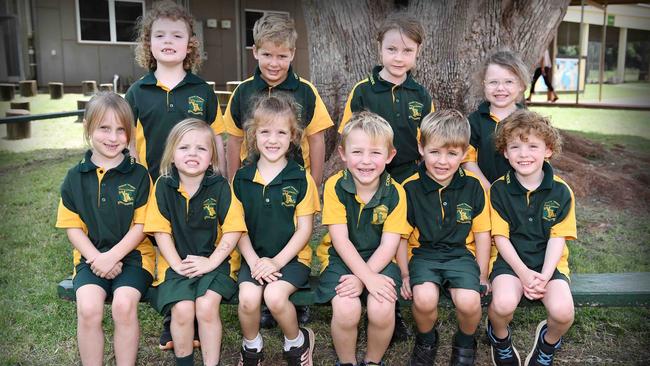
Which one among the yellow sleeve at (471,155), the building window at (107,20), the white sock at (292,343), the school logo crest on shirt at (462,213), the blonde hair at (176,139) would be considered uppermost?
the building window at (107,20)

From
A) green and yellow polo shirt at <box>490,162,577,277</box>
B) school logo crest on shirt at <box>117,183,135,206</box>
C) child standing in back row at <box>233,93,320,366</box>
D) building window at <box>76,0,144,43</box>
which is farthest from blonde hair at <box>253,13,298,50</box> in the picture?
building window at <box>76,0,144,43</box>

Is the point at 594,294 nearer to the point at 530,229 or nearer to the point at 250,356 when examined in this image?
the point at 530,229

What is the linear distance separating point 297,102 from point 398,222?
0.96 metres

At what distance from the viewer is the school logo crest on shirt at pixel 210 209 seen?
9.32 feet

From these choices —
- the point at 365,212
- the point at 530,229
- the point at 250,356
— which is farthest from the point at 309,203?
the point at 530,229

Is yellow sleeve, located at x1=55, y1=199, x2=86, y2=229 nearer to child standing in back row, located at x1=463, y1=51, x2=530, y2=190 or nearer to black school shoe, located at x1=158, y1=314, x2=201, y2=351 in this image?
black school shoe, located at x1=158, y1=314, x2=201, y2=351

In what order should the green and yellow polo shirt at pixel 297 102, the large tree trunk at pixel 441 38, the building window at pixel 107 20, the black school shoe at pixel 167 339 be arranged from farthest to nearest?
the building window at pixel 107 20, the large tree trunk at pixel 441 38, the green and yellow polo shirt at pixel 297 102, the black school shoe at pixel 167 339

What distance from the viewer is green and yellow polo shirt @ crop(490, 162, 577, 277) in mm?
2871

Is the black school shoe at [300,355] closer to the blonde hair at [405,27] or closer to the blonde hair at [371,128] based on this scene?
the blonde hair at [371,128]

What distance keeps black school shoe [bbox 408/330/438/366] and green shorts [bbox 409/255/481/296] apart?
0.91 ft

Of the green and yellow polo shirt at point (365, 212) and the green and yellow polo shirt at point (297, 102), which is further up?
the green and yellow polo shirt at point (297, 102)

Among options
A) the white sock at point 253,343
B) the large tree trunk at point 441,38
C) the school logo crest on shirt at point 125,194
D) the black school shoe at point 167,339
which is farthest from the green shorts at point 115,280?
the large tree trunk at point 441,38

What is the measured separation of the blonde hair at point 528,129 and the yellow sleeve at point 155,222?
173 centimetres

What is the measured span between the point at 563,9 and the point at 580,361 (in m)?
3.16
